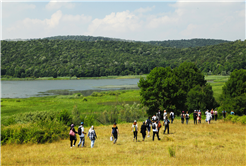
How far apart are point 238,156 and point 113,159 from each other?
8782 mm

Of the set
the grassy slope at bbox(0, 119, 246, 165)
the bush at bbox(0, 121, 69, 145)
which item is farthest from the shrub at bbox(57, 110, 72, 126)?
the grassy slope at bbox(0, 119, 246, 165)

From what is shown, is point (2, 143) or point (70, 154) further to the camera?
point (2, 143)

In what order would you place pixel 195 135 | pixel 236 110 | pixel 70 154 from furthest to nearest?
pixel 236 110
pixel 195 135
pixel 70 154

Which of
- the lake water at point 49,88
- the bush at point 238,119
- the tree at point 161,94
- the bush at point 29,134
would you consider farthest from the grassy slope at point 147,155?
the lake water at point 49,88

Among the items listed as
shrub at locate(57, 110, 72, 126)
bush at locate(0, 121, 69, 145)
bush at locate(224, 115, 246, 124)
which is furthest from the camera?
shrub at locate(57, 110, 72, 126)

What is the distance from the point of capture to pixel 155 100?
45.8 m

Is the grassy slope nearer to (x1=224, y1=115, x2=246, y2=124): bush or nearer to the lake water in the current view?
(x1=224, y1=115, x2=246, y2=124): bush

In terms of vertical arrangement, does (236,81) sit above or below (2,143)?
Result: above

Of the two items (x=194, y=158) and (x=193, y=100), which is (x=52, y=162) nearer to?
(x=194, y=158)

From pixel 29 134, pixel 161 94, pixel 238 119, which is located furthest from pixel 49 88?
pixel 238 119

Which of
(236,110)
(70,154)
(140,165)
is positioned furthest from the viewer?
(236,110)

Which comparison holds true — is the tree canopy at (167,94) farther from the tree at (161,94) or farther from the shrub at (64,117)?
the shrub at (64,117)

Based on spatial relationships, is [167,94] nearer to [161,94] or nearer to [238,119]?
Result: [161,94]

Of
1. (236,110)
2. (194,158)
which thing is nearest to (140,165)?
(194,158)
